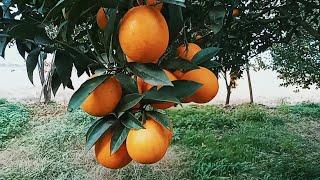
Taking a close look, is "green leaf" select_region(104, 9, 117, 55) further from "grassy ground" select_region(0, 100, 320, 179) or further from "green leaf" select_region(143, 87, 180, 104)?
"grassy ground" select_region(0, 100, 320, 179)

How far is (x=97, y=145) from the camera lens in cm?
73

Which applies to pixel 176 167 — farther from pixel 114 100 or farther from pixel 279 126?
pixel 114 100

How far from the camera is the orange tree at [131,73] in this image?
23.0 inches

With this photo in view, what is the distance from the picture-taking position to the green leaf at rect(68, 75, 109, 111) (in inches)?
24.5

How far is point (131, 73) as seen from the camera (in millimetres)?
644

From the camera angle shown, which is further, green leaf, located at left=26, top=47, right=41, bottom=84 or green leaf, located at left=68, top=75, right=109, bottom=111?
green leaf, located at left=26, top=47, right=41, bottom=84

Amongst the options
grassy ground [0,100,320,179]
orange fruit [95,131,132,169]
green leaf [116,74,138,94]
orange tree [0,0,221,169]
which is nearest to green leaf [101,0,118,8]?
orange tree [0,0,221,169]

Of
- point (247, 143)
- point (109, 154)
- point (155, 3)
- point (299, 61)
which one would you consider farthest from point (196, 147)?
point (155, 3)

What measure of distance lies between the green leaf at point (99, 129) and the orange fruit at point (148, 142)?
0.04 meters

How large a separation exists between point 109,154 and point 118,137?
38 mm

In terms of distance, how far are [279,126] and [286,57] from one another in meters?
0.89

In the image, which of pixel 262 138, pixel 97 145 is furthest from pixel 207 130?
pixel 97 145

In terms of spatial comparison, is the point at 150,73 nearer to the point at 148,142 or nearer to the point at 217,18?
the point at 148,142

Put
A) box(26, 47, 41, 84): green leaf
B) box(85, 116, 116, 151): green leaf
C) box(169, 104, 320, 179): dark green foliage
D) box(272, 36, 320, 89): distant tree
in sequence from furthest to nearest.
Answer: box(272, 36, 320, 89): distant tree → box(169, 104, 320, 179): dark green foliage → box(26, 47, 41, 84): green leaf → box(85, 116, 116, 151): green leaf
